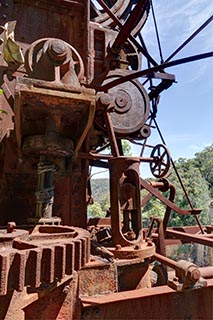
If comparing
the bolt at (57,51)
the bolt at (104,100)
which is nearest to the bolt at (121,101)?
the bolt at (104,100)

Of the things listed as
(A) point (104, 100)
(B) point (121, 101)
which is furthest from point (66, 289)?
(B) point (121, 101)

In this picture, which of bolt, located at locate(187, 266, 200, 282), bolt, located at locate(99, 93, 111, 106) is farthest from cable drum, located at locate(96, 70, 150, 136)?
bolt, located at locate(187, 266, 200, 282)

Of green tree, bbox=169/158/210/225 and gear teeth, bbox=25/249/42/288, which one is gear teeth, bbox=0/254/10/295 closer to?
gear teeth, bbox=25/249/42/288

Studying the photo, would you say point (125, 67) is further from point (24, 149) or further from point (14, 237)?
point (14, 237)

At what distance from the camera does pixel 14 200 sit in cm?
289

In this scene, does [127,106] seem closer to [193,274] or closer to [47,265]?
[193,274]

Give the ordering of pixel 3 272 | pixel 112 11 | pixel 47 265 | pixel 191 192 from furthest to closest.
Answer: pixel 191 192, pixel 112 11, pixel 47 265, pixel 3 272

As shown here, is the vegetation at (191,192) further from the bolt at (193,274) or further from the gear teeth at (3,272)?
the gear teeth at (3,272)

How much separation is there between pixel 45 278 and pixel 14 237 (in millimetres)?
296

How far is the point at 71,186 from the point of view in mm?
3018

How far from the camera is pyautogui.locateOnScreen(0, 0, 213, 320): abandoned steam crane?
125 centimetres

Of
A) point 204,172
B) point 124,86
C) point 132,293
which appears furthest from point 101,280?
point 204,172

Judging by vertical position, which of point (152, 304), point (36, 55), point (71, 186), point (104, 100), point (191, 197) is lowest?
point (152, 304)

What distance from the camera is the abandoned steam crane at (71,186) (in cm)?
125
